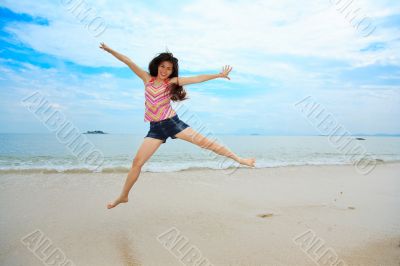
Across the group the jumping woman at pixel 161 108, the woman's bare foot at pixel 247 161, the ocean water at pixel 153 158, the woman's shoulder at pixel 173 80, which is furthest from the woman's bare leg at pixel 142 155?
the ocean water at pixel 153 158

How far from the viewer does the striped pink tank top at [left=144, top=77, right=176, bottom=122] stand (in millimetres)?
4371

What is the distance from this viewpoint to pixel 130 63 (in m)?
4.46

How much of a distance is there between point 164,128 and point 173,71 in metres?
0.81

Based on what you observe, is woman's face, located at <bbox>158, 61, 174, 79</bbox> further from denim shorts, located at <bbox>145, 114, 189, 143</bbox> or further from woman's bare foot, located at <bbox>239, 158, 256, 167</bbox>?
woman's bare foot, located at <bbox>239, 158, 256, 167</bbox>

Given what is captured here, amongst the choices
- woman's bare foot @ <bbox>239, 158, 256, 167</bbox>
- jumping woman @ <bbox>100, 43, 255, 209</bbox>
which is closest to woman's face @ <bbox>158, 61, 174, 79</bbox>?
jumping woman @ <bbox>100, 43, 255, 209</bbox>

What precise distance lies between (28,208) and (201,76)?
10.1ft

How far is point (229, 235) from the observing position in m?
3.85

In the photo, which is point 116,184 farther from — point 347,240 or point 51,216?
point 347,240

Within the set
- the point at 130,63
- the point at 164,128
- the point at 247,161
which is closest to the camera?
the point at 164,128

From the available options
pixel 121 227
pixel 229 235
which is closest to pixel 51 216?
pixel 121 227

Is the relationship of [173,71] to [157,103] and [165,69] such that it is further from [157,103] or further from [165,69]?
[157,103]

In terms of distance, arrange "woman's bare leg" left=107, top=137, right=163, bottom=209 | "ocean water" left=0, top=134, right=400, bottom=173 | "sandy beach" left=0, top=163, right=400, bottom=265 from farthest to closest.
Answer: "ocean water" left=0, top=134, right=400, bottom=173, "woman's bare leg" left=107, top=137, right=163, bottom=209, "sandy beach" left=0, top=163, right=400, bottom=265

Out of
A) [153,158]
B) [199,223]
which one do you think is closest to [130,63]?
[199,223]

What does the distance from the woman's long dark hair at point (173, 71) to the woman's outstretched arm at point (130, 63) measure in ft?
0.34
